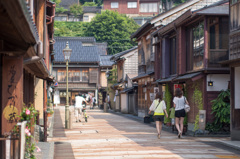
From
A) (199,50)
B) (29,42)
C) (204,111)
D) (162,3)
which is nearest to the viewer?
(29,42)

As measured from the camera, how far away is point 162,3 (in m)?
98.0

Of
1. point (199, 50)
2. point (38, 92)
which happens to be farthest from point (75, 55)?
point (199, 50)

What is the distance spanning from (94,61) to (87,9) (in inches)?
1445

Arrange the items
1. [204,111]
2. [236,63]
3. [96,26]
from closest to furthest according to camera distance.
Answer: [236,63] < [204,111] < [96,26]

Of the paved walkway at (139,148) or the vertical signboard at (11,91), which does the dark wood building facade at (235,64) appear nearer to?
the paved walkway at (139,148)

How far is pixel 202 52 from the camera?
19.8 m

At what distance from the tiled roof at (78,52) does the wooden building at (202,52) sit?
148 ft

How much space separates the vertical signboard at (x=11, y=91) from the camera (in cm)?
823

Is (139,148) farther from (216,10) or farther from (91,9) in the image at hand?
(91,9)

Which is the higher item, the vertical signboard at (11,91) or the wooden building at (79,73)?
the wooden building at (79,73)

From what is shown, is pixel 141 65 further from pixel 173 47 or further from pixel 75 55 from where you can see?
pixel 75 55

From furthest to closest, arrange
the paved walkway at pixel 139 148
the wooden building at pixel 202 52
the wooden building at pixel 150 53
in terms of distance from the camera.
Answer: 1. the wooden building at pixel 150 53
2. the wooden building at pixel 202 52
3. the paved walkway at pixel 139 148

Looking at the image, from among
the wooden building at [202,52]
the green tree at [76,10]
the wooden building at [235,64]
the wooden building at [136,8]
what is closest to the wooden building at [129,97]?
the wooden building at [202,52]

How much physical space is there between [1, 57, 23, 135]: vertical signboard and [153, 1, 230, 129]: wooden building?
1175cm
